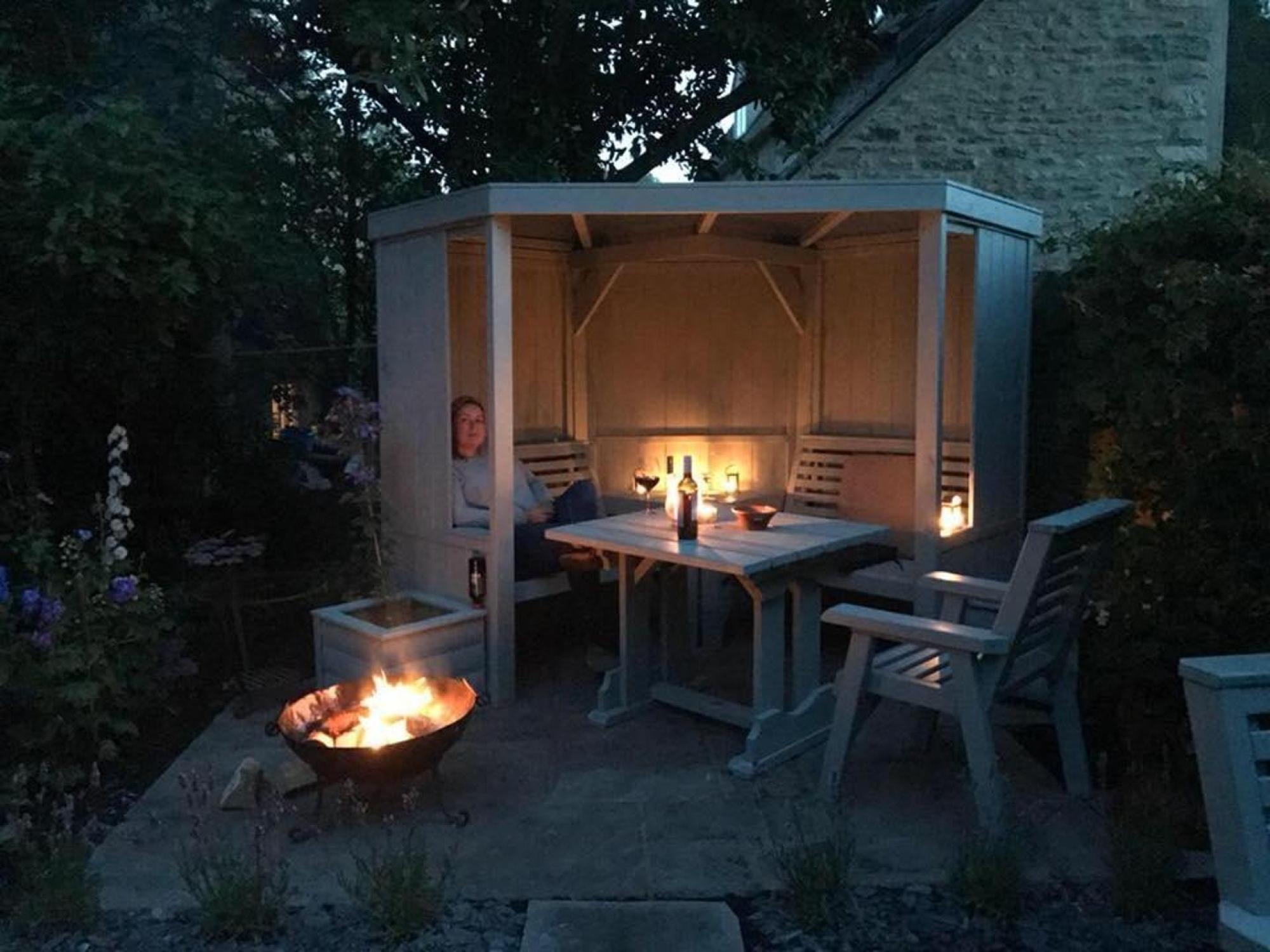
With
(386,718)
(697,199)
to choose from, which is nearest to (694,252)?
(697,199)

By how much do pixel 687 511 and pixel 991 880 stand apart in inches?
75.3

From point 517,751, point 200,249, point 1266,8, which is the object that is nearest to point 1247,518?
point 517,751

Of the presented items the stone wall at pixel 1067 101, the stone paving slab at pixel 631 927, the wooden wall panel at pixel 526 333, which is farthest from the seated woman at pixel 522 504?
the stone wall at pixel 1067 101

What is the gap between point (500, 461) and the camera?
4.95m

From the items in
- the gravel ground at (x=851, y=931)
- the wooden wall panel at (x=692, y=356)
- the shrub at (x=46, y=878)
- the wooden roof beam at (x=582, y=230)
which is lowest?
the gravel ground at (x=851, y=931)

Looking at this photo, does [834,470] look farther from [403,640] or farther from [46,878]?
[46,878]

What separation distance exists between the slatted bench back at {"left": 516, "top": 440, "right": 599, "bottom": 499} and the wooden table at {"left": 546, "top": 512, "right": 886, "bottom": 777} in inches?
57.1

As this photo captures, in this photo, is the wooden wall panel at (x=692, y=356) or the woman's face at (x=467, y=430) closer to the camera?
the woman's face at (x=467, y=430)

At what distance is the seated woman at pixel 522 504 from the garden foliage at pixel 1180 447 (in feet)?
7.68

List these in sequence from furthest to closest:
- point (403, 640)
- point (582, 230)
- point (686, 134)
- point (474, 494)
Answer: point (686, 134) < point (582, 230) < point (474, 494) < point (403, 640)

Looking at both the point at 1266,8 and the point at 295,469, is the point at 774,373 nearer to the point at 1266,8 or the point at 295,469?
the point at 295,469

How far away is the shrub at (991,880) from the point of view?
2973 millimetres

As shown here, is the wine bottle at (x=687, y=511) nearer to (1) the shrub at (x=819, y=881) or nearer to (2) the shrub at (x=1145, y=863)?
(1) the shrub at (x=819, y=881)

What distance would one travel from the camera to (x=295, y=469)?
660 cm
